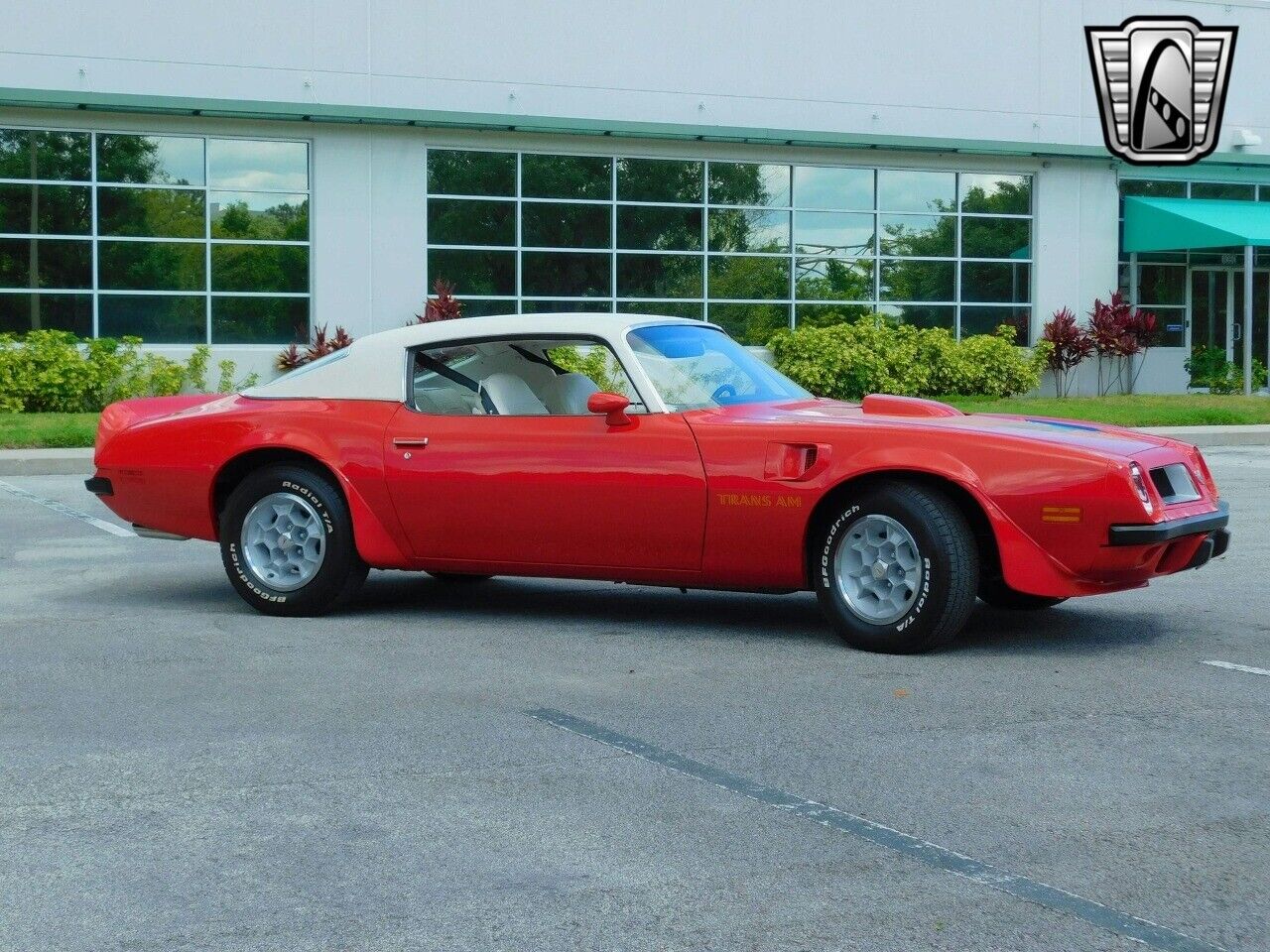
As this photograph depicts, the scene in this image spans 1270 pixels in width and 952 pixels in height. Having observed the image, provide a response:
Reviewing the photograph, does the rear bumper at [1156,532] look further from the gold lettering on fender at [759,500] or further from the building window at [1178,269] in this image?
the building window at [1178,269]

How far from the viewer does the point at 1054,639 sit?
7.55m

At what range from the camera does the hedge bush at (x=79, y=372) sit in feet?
76.1

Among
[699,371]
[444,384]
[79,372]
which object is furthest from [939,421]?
[79,372]

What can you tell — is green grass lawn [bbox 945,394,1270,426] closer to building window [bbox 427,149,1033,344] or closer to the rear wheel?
building window [bbox 427,149,1033,344]

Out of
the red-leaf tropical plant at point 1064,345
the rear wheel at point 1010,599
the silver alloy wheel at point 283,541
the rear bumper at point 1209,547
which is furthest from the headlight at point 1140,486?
the red-leaf tropical plant at point 1064,345

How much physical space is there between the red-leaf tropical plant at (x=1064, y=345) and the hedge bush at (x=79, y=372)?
14.0 m

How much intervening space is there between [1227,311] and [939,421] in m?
27.8

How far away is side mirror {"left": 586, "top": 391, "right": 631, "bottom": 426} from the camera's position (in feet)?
24.7

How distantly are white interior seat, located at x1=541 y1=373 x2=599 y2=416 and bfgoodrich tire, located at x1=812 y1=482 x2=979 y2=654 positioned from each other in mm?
1442

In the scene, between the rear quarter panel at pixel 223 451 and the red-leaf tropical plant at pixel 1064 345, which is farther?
the red-leaf tropical plant at pixel 1064 345

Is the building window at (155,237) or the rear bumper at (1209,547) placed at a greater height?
the building window at (155,237)

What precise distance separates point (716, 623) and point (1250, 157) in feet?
88.6

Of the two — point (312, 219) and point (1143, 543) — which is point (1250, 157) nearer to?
point (312, 219)

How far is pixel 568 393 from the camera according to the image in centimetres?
819
